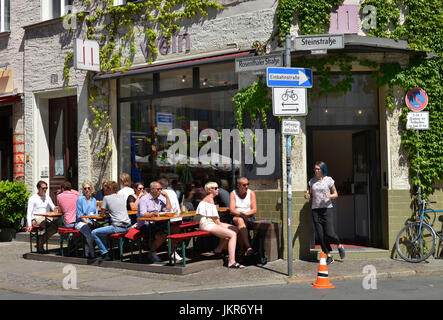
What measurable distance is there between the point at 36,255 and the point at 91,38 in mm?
5475

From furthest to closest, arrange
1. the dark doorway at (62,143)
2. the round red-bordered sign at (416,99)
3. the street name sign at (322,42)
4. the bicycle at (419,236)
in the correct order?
the dark doorway at (62,143), the round red-bordered sign at (416,99), the bicycle at (419,236), the street name sign at (322,42)

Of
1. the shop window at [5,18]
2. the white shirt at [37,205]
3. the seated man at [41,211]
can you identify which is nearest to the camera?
the seated man at [41,211]

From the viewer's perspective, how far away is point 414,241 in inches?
411

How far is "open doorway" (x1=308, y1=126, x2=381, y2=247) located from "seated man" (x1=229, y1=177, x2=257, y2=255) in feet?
5.47

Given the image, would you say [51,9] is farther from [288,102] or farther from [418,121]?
[418,121]

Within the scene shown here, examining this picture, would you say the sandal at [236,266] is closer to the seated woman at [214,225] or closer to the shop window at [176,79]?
the seated woman at [214,225]

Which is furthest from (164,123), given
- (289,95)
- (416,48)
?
(416,48)

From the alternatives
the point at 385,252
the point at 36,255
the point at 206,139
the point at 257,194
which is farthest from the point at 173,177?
the point at 385,252

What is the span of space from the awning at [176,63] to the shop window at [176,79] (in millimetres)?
316

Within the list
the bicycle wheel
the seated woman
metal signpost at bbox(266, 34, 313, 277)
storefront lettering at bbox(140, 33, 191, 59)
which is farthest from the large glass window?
the bicycle wheel

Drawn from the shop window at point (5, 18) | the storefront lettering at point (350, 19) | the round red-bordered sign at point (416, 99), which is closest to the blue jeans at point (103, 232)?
the storefront lettering at point (350, 19)

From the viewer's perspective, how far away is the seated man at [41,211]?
11859mm

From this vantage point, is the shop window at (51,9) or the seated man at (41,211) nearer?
the seated man at (41,211)

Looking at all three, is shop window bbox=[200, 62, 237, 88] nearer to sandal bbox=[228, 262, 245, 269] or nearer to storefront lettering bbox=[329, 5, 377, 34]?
storefront lettering bbox=[329, 5, 377, 34]
